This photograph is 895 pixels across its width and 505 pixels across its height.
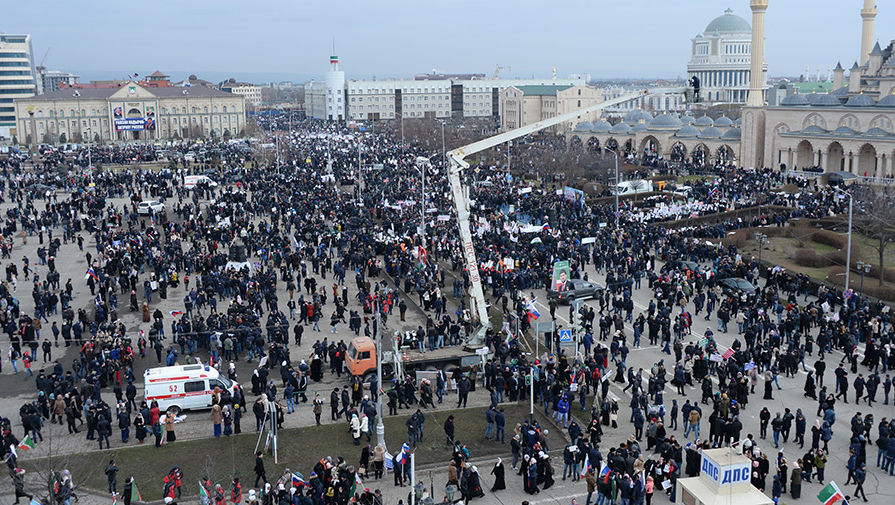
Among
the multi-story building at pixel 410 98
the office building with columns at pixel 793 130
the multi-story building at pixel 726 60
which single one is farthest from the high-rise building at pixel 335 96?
the office building with columns at pixel 793 130

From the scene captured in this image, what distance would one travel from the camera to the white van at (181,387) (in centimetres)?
2217

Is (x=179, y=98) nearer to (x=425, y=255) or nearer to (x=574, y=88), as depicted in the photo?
(x=574, y=88)

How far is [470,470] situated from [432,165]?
6011cm

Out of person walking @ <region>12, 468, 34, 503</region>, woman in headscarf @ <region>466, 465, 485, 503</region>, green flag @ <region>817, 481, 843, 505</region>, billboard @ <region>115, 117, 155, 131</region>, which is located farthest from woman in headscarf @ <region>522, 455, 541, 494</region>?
Answer: billboard @ <region>115, 117, 155, 131</region>

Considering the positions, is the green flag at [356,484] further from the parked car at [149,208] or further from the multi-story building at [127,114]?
the multi-story building at [127,114]

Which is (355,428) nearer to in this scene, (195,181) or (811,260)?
(811,260)

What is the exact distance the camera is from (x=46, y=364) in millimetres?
26656

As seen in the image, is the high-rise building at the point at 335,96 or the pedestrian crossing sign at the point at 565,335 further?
the high-rise building at the point at 335,96

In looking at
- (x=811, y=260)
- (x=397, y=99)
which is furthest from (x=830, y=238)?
(x=397, y=99)

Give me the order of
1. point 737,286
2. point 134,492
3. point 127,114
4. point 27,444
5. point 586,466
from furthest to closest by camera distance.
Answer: point 127,114 < point 737,286 < point 27,444 < point 586,466 < point 134,492

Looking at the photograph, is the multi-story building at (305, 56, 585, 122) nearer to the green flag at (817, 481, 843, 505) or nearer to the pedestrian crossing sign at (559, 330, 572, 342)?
the pedestrian crossing sign at (559, 330, 572, 342)

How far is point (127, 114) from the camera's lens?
119000mm

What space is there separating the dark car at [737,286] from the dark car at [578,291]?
16.3 feet

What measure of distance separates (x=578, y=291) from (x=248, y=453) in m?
16.6
